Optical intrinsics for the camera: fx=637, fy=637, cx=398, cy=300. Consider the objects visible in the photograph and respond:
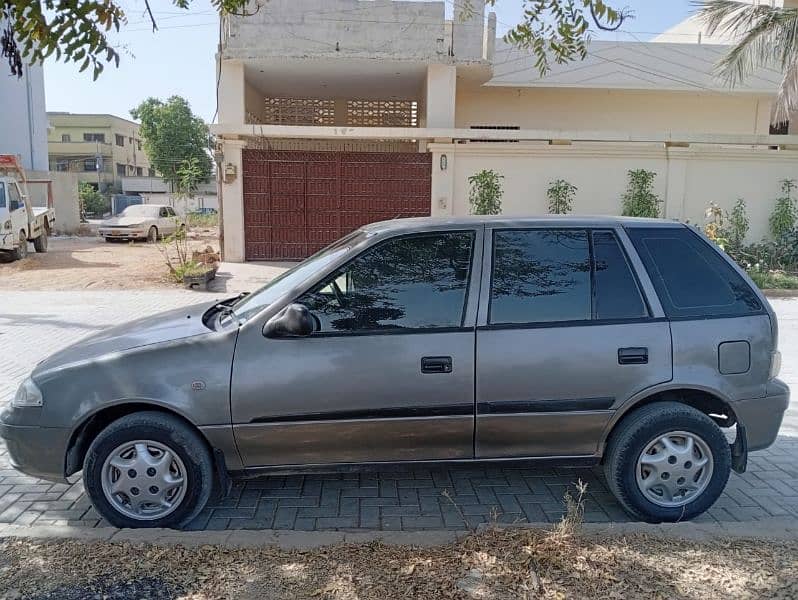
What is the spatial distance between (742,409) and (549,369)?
1187 mm

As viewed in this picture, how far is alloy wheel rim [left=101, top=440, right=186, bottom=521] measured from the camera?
3443 millimetres

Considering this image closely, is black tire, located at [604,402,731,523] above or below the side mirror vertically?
below

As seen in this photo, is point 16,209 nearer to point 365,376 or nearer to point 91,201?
point 365,376

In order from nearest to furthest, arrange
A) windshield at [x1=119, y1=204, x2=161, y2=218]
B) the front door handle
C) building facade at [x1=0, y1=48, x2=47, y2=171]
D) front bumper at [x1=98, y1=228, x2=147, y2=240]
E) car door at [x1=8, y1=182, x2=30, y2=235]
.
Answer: the front door handle, car door at [x1=8, y1=182, x2=30, y2=235], front bumper at [x1=98, y1=228, x2=147, y2=240], windshield at [x1=119, y1=204, x2=161, y2=218], building facade at [x1=0, y1=48, x2=47, y2=171]

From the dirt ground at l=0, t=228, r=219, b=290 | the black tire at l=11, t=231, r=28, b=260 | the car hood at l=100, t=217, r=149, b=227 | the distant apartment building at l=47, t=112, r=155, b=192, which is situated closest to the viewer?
the dirt ground at l=0, t=228, r=219, b=290

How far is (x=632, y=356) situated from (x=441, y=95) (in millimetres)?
12392

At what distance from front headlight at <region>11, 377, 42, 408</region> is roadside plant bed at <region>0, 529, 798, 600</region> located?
0.71m

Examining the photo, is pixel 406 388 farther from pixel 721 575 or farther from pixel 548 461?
pixel 721 575

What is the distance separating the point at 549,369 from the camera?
11.5 ft

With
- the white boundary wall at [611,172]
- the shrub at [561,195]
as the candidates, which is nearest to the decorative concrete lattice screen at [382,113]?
the white boundary wall at [611,172]

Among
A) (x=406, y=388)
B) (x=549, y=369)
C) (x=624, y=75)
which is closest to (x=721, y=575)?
(x=549, y=369)

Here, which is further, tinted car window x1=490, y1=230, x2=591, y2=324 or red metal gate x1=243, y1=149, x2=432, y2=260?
red metal gate x1=243, y1=149, x2=432, y2=260

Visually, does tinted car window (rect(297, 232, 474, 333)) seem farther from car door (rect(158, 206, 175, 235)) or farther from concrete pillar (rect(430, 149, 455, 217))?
car door (rect(158, 206, 175, 235))

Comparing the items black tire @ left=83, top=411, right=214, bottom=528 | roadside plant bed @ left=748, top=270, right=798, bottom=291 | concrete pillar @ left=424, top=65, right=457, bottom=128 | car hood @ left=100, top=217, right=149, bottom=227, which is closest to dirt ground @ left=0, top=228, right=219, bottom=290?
car hood @ left=100, top=217, right=149, bottom=227
